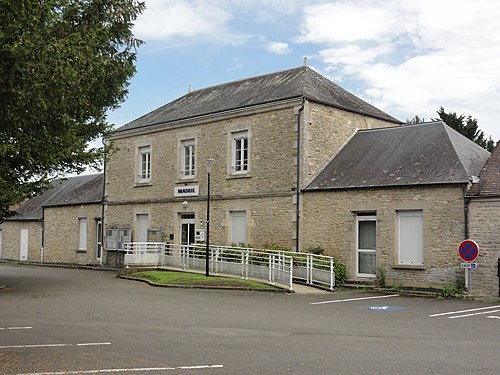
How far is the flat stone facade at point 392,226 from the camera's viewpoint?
17.6 m

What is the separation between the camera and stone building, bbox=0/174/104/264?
30.4 m

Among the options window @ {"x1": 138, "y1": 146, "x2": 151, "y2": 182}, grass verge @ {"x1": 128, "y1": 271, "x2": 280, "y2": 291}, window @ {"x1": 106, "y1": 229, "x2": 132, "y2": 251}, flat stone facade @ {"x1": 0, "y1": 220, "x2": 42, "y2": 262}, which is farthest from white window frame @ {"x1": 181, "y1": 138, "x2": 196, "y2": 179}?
flat stone facade @ {"x1": 0, "y1": 220, "x2": 42, "y2": 262}

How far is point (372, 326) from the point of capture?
11.1 metres

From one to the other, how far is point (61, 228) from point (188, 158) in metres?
10.4

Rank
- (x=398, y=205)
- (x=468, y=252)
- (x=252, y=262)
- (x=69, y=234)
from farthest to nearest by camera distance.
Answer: (x=69, y=234), (x=252, y=262), (x=398, y=205), (x=468, y=252)

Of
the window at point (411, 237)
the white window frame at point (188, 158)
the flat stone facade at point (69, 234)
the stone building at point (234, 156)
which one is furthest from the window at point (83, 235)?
the window at point (411, 237)

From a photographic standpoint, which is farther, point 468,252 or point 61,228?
point 61,228

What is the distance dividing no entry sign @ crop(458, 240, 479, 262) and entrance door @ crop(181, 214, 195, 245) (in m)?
12.0

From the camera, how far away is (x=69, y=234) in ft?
105

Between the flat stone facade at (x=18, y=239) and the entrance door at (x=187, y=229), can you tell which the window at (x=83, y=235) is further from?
the entrance door at (x=187, y=229)

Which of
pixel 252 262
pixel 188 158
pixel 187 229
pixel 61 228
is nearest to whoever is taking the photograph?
pixel 252 262

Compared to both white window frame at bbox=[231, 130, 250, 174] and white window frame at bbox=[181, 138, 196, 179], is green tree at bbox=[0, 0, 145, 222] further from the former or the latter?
white window frame at bbox=[181, 138, 196, 179]

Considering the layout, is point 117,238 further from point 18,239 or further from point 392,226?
point 392,226

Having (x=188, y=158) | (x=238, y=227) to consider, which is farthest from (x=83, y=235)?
(x=238, y=227)
